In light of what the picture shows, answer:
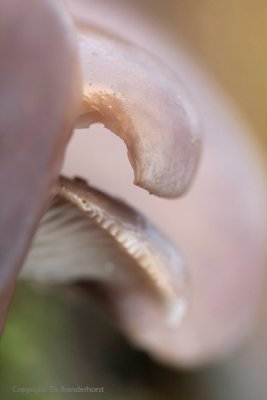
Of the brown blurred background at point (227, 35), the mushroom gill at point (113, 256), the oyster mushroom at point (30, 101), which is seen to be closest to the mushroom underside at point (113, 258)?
the mushroom gill at point (113, 256)

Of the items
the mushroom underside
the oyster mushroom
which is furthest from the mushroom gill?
the oyster mushroom

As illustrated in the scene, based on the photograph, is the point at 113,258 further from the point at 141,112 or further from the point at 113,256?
the point at 141,112

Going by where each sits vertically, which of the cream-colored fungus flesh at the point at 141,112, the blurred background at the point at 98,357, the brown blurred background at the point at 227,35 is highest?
the brown blurred background at the point at 227,35

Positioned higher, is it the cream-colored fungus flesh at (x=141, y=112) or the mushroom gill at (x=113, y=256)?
the cream-colored fungus flesh at (x=141, y=112)

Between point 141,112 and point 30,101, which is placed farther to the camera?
point 141,112

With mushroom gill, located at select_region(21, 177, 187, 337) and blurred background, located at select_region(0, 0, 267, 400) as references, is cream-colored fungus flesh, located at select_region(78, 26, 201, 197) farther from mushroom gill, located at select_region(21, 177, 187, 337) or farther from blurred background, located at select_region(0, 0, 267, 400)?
blurred background, located at select_region(0, 0, 267, 400)

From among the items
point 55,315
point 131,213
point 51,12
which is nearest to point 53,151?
point 51,12

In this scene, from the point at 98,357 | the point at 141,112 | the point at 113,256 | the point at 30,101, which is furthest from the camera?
the point at 98,357

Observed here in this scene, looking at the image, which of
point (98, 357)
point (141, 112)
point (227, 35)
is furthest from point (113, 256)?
point (227, 35)

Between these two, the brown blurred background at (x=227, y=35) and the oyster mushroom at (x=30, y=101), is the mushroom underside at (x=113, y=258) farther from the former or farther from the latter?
the brown blurred background at (x=227, y=35)

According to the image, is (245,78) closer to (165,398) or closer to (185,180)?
(165,398)

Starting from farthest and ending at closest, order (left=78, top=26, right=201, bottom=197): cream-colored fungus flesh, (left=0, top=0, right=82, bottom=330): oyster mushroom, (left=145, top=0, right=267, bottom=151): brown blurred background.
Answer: (left=145, top=0, right=267, bottom=151): brown blurred background
(left=78, top=26, right=201, bottom=197): cream-colored fungus flesh
(left=0, top=0, right=82, bottom=330): oyster mushroom
